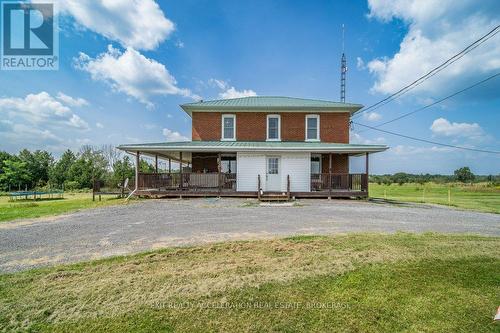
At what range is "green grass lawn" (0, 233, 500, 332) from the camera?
125 inches

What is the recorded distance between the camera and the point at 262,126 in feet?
66.1

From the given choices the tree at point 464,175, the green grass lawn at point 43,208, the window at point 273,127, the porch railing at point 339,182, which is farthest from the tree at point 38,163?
the tree at point 464,175

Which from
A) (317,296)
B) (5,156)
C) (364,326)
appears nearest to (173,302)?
(317,296)

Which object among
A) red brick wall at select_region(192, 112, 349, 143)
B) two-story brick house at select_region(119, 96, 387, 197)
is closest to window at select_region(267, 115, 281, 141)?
two-story brick house at select_region(119, 96, 387, 197)

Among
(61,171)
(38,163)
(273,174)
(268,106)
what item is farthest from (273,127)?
(38,163)

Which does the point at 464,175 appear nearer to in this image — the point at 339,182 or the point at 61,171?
the point at 339,182

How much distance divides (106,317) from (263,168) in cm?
1443

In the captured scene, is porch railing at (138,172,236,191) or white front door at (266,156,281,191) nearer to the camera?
porch railing at (138,172,236,191)

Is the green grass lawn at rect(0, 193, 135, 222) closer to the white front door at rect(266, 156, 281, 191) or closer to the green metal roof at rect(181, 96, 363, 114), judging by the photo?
the green metal roof at rect(181, 96, 363, 114)

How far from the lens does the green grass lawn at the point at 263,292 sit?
125 inches

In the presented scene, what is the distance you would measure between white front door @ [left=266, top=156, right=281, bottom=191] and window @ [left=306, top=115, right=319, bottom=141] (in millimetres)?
4106

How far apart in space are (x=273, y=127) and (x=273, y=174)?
4.51 m

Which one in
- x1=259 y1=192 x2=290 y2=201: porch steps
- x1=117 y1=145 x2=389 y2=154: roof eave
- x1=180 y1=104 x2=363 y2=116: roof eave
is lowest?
x1=259 y1=192 x2=290 y2=201: porch steps

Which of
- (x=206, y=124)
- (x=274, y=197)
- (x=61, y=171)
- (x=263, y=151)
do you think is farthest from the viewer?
(x=61, y=171)
